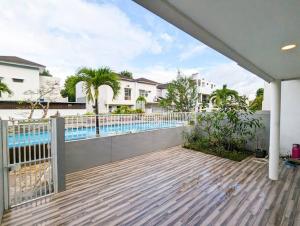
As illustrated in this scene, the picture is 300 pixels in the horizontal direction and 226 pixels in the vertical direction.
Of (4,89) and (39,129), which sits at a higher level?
(4,89)

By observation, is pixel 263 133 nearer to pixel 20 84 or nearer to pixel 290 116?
pixel 290 116

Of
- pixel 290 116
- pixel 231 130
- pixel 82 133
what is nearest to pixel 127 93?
pixel 231 130

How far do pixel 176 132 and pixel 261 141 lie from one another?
3136 millimetres

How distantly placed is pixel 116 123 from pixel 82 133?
3.92 feet

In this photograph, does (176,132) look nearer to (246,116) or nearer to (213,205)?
(246,116)

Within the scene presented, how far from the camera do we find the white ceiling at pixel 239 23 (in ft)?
4.46

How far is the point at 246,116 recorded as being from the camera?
682 centimetres

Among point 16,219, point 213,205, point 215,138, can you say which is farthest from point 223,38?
point 215,138

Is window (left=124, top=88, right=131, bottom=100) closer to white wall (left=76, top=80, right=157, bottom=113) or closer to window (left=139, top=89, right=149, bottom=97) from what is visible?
white wall (left=76, top=80, right=157, bottom=113)

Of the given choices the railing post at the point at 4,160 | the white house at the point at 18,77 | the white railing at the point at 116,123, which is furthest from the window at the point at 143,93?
the railing post at the point at 4,160

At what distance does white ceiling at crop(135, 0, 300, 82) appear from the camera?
1.36m

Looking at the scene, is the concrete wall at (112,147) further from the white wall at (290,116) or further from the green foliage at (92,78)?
the white wall at (290,116)

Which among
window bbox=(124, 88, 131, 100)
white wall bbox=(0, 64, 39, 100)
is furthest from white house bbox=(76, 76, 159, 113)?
white wall bbox=(0, 64, 39, 100)

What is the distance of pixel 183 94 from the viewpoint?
46.1 feet
